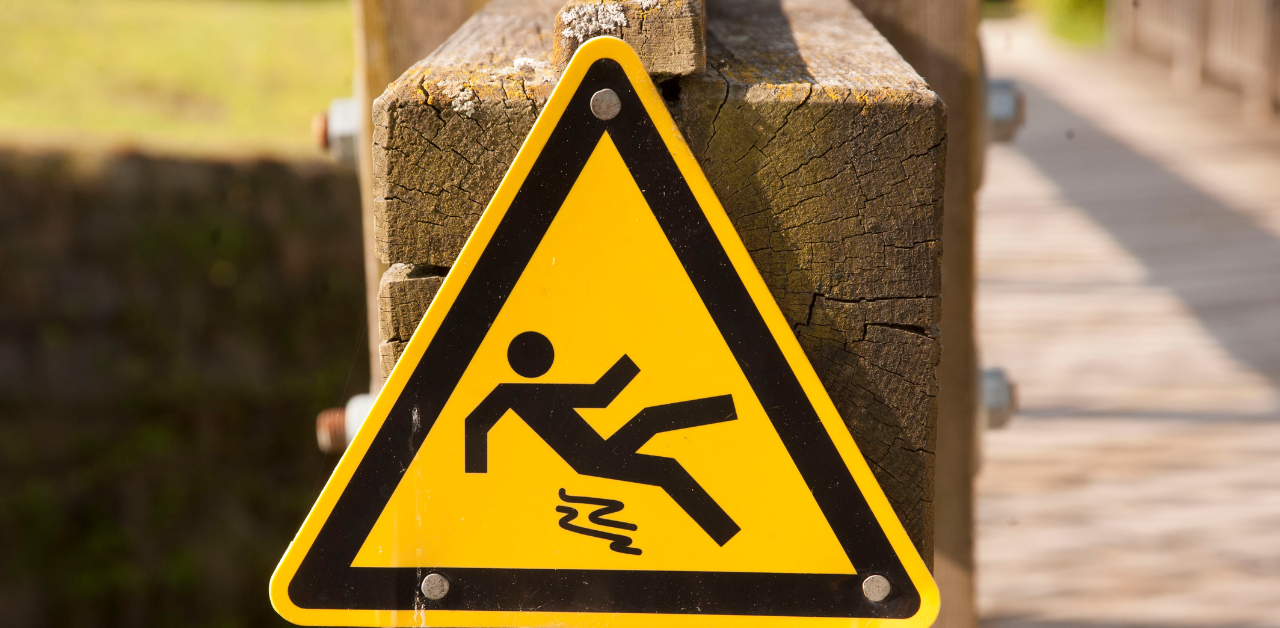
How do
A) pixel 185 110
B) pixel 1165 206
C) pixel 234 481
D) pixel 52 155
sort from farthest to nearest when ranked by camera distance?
pixel 185 110 < pixel 234 481 < pixel 52 155 < pixel 1165 206

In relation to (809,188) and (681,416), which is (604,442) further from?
(809,188)

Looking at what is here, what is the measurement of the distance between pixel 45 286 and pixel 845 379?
6824 mm

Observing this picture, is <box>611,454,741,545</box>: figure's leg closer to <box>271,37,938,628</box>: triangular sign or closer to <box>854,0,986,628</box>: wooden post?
<box>271,37,938,628</box>: triangular sign

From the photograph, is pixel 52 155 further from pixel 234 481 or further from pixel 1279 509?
pixel 1279 509

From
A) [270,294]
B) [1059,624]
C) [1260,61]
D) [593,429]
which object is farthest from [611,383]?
[1260,61]

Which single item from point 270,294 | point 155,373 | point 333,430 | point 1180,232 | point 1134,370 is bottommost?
point 155,373

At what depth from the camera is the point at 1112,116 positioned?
7336 mm

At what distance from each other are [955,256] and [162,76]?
27.8 ft

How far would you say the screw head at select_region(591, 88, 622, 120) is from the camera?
2.62 ft

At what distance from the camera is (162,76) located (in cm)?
821

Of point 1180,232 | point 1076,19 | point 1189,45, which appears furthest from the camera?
point 1076,19

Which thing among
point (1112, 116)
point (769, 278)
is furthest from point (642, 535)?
point (1112, 116)

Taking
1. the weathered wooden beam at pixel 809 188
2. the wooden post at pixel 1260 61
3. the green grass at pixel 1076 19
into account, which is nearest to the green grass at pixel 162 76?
the weathered wooden beam at pixel 809 188

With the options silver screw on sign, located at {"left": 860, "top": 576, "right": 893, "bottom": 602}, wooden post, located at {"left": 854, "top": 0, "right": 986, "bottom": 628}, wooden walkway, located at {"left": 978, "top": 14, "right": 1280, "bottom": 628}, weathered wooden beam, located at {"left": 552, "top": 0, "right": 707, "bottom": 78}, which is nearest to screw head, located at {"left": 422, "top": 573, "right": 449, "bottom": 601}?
silver screw on sign, located at {"left": 860, "top": 576, "right": 893, "bottom": 602}
